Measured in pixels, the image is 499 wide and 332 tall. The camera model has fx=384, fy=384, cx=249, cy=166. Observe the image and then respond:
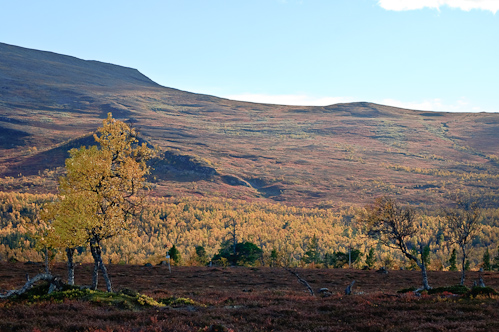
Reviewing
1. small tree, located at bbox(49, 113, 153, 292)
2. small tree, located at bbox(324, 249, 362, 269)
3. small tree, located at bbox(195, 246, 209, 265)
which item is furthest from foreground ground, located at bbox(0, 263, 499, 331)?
small tree, located at bbox(324, 249, 362, 269)

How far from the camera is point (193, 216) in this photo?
6570 inches

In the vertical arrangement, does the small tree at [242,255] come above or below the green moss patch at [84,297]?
below

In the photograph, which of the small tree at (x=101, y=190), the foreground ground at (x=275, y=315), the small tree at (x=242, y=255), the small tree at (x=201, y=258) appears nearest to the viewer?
the foreground ground at (x=275, y=315)

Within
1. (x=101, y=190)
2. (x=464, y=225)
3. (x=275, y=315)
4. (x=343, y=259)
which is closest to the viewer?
(x=275, y=315)

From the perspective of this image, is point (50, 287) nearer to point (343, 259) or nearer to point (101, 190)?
point (101, 190)

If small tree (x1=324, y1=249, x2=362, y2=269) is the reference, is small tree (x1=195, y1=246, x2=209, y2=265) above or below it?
below

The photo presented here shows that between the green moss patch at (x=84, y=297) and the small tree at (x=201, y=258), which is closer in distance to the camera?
the green moss patch at (x=84, y=297)

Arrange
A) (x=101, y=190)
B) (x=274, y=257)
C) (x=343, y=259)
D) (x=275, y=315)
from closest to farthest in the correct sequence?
(x=275, y=315)
(x=101, y=190)
(x=343, y=259)
(x=274, y=257)

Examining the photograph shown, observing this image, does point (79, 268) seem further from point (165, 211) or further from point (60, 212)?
point (165, 211)

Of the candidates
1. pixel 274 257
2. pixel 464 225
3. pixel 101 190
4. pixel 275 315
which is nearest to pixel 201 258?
pixel 274 257

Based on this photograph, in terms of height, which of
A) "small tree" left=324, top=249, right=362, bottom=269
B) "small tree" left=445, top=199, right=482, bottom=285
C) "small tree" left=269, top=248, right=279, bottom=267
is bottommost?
"small tree" left=269, top=248, right=279, bottom=267

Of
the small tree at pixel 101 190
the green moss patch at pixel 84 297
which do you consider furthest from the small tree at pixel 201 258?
the green moss patch at pixel 84 297

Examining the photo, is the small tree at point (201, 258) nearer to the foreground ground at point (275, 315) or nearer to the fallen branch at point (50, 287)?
the foreground ground at point (275, 315)

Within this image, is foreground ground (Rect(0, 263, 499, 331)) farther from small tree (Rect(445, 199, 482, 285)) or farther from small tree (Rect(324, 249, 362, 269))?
small tree (Rect(324, 249, 362, 269))
